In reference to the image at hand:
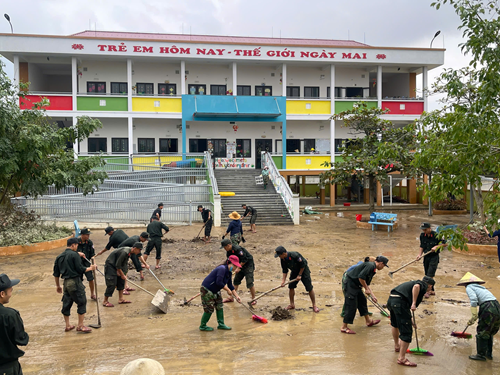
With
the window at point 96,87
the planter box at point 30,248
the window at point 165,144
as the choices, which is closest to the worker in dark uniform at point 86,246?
the planter box at point 30,248

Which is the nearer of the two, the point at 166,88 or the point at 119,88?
the point at 119,88

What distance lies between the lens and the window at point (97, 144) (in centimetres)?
2770

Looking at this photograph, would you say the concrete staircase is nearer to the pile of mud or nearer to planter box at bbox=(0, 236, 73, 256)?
planter box at bbox=(0, 236, 73, 256)

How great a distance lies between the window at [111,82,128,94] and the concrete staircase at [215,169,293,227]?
8562 mm

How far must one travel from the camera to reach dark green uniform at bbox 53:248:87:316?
7.21 meters

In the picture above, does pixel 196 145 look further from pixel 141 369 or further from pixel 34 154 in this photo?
pixel 141 369

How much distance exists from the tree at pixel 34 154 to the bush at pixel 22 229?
0.70 meters

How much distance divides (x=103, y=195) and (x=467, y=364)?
55.3 feet

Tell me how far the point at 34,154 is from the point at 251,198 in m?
11.3

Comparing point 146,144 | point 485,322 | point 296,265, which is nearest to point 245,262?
point 296,265

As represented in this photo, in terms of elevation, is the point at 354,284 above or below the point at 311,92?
below

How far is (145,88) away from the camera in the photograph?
28312 mm

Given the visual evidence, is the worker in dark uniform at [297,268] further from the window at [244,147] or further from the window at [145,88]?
the window at [145,88]

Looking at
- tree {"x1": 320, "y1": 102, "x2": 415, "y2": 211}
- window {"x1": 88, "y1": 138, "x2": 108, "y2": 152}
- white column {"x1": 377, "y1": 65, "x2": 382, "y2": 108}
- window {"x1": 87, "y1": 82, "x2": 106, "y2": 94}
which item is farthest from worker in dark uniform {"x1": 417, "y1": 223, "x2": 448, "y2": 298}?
window {"x1": 87, "y1": 82, "x2": 106, "y2": 94}
